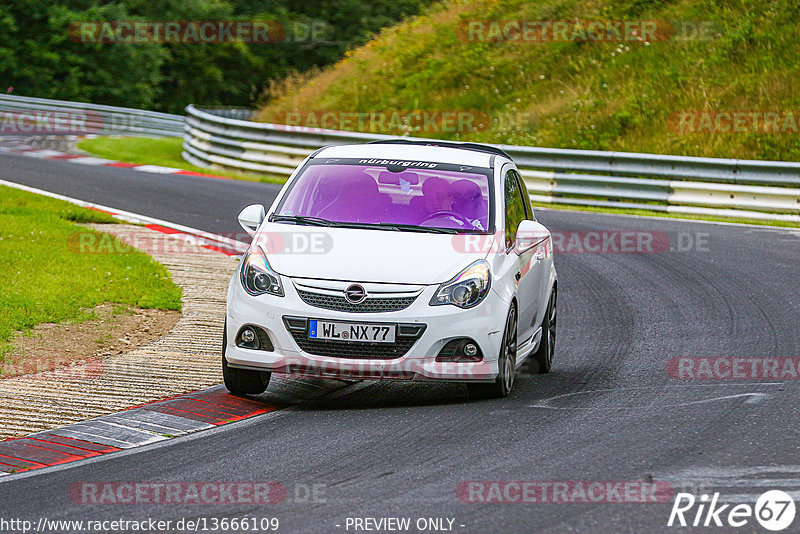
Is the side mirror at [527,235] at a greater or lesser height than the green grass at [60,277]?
greater

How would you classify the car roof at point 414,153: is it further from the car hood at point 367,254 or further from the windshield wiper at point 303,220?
the car hood at point 367,254

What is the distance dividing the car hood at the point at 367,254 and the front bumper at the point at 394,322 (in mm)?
163

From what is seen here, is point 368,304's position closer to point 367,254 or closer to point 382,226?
point 367,254

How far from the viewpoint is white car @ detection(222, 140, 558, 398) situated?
7930 mm

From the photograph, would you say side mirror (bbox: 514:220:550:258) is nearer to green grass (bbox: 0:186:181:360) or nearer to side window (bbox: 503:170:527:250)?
side window (bbox: 503:170:527:250)

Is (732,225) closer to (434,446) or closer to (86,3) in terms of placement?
(434,446)

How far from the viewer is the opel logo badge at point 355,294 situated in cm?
791

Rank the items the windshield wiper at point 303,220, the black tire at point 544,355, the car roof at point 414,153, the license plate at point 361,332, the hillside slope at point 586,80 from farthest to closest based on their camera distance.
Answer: the hillside slope at point 586,80, the black tire at point 544,355, the car roof at point 414,153, the windshield wiper at point 303,220, the license plate at point 361,332

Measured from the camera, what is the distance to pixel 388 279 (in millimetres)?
7961

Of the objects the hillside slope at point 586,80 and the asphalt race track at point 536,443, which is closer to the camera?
the asphalt race track at point 536,443

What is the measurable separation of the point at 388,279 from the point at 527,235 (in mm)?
1473

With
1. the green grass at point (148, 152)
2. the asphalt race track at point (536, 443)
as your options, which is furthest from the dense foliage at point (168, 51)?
the asphalt race track at point (536, 443)

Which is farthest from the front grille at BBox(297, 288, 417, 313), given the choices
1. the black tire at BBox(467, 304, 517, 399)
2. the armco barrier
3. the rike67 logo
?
the armco barrier

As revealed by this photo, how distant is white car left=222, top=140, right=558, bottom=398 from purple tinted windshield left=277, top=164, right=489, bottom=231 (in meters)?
0.01
